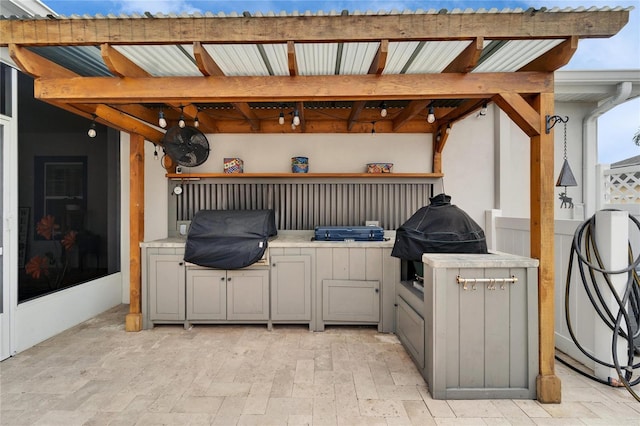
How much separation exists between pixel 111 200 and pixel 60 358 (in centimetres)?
224

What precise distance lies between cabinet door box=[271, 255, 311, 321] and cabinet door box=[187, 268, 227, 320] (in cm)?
61

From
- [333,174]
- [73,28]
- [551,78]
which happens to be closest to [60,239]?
[73,28]

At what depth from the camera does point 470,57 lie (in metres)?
2.16

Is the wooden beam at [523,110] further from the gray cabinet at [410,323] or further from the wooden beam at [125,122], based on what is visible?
the wooden beam at [125,122]

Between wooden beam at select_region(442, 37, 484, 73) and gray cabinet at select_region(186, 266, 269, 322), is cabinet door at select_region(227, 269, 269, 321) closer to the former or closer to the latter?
gray cabinet at select_region(186, 266, 269, 322)

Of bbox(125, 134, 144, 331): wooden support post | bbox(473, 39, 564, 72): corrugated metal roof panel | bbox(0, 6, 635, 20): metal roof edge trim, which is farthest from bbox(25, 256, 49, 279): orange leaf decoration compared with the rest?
bbox(473, 39, 564, 72): corrugated metal roof panel

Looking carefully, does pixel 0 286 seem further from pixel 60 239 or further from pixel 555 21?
pixel 555 21

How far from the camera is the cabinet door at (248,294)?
348 centimetres

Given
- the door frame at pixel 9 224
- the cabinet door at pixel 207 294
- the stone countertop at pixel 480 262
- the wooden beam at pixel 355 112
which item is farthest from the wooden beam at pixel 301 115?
the door frame at pixel 9 224

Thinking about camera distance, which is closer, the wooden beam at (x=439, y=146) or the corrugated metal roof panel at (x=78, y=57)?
the corrugated metal roof panel at (x=78, y=57)

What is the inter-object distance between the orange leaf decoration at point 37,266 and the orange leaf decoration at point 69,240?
0.29 m

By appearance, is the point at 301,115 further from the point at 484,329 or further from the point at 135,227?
the point at 484,329

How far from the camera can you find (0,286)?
9.31 feet

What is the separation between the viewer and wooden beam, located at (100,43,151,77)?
215 cm
